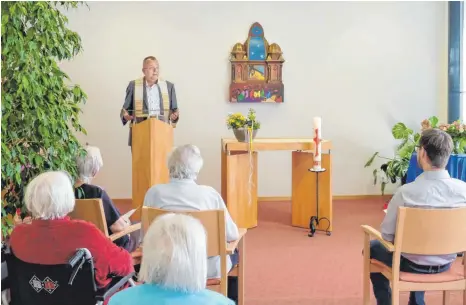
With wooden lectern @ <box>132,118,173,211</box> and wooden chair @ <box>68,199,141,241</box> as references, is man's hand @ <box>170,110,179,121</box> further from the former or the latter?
wooden chair @ <box>68,199,141,241</box>

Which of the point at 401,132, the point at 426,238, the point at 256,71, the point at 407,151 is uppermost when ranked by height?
the point at 256,71

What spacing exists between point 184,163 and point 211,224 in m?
0.45

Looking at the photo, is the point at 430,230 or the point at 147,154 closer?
the point at 430,230

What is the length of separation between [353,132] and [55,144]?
4.99 meters

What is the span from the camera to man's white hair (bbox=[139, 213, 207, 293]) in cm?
164

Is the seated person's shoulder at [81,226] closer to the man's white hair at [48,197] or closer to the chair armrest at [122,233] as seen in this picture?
the man's white hair at [48,197]

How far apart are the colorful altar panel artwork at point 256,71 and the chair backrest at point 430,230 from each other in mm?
4620

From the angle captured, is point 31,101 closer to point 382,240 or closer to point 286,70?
point 382,240

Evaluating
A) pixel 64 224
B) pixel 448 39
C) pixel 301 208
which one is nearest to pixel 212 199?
pixel 64 224

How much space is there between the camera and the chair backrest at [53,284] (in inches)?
91.1

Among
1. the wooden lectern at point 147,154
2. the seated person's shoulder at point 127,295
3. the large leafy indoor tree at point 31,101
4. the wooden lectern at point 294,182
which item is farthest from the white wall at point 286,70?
the seated person's shoulder at point 127,295

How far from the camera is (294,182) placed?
18.6 ft

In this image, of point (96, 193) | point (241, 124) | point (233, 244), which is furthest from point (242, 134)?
point (233, 244)

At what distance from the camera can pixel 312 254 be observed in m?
4.73
